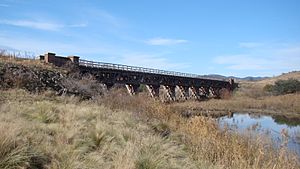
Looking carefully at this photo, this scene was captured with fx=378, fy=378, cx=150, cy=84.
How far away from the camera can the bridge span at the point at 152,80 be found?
1650 inches

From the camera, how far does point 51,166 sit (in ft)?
22.0

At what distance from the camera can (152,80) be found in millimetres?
57656

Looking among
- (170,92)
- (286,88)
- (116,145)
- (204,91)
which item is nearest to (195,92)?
(204,91)

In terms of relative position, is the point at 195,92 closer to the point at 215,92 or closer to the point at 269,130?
the point at 215,92

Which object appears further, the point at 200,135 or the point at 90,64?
the point at 90,64

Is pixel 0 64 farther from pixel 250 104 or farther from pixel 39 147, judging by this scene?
pixel 250 104

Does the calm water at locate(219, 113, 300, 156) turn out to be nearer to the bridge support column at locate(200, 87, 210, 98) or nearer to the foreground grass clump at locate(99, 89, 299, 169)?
the foreground grass clump at locate(99, 89, 299, 169)

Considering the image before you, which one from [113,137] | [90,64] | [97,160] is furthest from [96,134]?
[90,64]

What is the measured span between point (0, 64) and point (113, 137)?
60.2 feet

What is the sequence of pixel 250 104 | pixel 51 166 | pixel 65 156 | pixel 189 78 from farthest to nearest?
pixel 189 78 < pixel 250 104 < pixel 65 156 < pixel 51 166

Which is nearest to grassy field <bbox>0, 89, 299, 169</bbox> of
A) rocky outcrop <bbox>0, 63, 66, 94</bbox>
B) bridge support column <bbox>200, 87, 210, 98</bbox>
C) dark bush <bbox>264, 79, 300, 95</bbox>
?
rocky outcrop <bbox>0, 63, 66, 94</bbox>

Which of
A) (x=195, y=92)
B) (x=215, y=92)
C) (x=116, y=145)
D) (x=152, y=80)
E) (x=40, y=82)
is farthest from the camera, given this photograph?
(x=215, y=92)

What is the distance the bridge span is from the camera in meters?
41.9

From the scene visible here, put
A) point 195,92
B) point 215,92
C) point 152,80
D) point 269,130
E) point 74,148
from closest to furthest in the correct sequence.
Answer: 1. point 74,148
2. point 269,130
3. point 152,80
4. point 195,92
5. point 215,92
